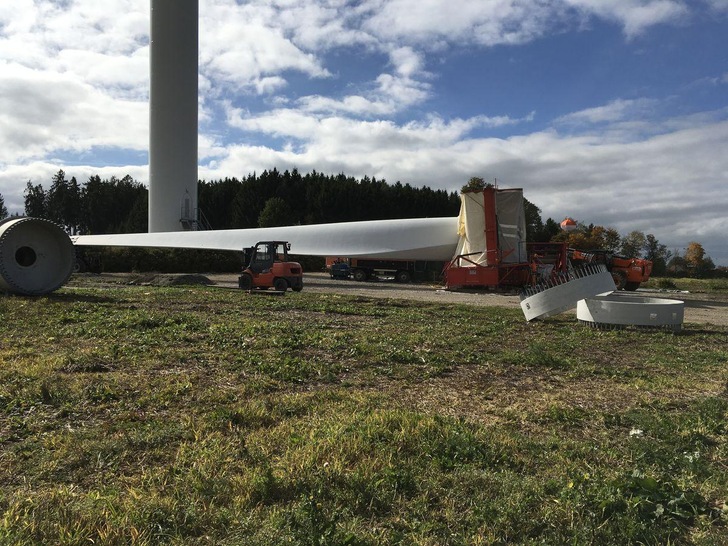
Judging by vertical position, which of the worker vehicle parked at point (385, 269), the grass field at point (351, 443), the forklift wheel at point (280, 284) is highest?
the worker vehicle parked at point (385, 269)

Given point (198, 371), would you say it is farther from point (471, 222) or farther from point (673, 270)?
point (673, 270)

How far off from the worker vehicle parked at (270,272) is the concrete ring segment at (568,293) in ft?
35.3

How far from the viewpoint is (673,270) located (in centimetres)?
6153

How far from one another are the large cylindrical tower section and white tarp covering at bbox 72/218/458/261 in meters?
4.65

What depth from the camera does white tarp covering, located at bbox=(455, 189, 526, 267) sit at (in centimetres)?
2109

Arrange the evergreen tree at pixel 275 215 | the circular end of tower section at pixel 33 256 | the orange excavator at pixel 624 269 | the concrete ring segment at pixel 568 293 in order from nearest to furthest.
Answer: the concrete ring segment at pixel 568 293 → the circular end of tower section at pixel 33 256 → the orange excavator at pixel 624 269 → the evergreen tree at pixel 275 215

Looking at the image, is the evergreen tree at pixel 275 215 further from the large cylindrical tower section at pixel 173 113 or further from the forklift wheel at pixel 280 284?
the forklift wheel at pixel 280 284

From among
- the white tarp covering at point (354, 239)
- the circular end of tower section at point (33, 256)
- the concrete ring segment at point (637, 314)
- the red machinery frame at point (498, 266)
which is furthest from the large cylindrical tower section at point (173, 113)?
the concrete ring segment at point (637, 314)

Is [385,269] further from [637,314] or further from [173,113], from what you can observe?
[173,113]

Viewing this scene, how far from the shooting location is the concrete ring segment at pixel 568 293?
12.5m

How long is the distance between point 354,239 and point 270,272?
12.6 meters

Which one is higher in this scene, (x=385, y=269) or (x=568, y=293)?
(x=385, y=269)

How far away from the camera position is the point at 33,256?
52.0 feet

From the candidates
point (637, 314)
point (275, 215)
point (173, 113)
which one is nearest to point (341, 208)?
point (275, 215)
